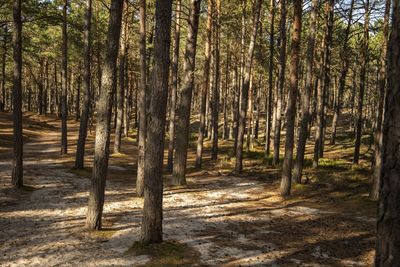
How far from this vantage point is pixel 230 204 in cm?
1507

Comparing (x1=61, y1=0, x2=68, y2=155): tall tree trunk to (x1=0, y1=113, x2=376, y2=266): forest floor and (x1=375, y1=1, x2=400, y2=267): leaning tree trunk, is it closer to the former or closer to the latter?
(x1=0, y1=113, x2=376, y2=266): forest floor

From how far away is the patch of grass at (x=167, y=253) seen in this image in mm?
8406

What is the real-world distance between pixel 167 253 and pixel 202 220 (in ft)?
12.0

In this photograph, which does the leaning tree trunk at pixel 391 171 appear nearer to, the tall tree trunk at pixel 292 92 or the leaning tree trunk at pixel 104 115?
A: the leaning tree trunk at pixel 104 115

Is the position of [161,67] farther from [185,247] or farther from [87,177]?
[87,177]

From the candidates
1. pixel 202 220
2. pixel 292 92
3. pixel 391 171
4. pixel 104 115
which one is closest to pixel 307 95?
pixel 292 92

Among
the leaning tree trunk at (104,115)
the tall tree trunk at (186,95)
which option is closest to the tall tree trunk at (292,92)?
the tall tree trunk at (186,95)

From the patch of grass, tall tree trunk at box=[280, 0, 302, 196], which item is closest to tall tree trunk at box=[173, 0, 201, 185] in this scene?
tall tree trunk at box=[280, 0, 302, 196]

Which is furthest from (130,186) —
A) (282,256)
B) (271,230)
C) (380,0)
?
(380,0)

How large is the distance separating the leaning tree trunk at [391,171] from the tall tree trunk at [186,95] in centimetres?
1402

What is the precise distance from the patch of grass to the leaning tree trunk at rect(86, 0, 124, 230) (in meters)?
2.00

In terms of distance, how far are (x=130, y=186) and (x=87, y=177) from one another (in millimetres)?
2603

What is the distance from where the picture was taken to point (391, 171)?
3.22 meters

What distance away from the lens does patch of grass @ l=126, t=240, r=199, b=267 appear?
841cm
